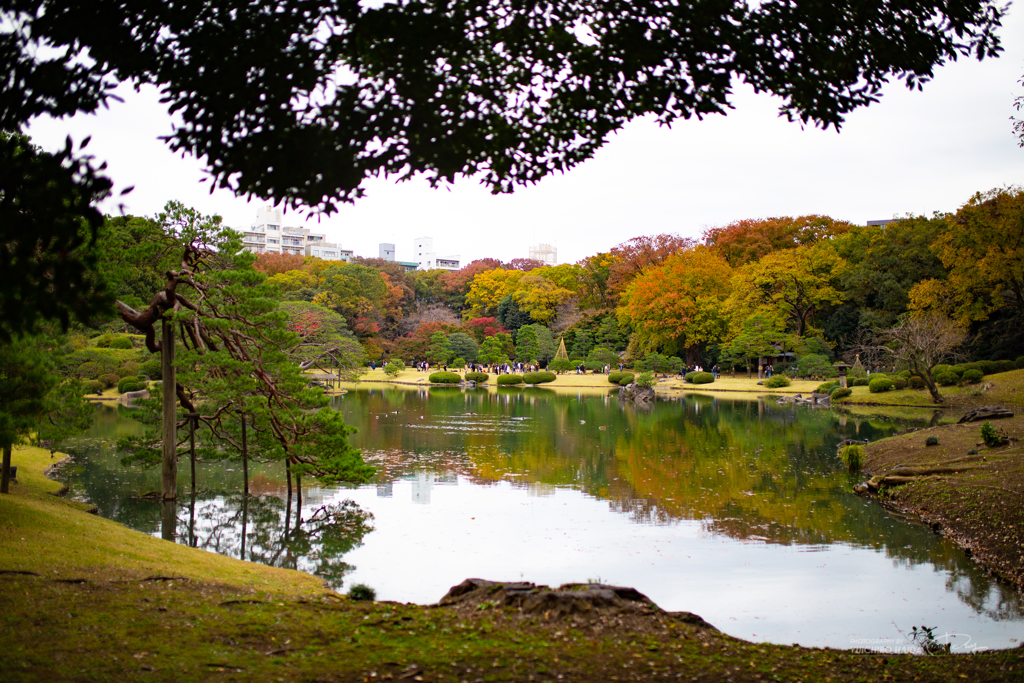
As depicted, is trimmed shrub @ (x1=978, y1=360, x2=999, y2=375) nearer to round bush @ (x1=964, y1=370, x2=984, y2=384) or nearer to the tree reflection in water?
round bush @ (x1=964, y1=370, x2=984, y2=384)

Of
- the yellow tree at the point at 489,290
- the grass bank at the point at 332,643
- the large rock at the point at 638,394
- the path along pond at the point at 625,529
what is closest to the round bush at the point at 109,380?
the path along pond at the point at 625,529

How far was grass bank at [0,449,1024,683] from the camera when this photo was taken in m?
3.96

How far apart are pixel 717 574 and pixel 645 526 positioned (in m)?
2.29

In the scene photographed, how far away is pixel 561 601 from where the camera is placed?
18.2ft

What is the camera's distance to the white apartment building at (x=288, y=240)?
80.8 m

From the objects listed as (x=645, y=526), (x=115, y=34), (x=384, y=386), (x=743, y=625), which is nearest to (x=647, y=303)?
(x=384, y=386)

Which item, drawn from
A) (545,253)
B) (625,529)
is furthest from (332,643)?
(545,253)

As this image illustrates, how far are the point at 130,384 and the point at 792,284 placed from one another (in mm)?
35819

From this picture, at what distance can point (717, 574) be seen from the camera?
8.23m

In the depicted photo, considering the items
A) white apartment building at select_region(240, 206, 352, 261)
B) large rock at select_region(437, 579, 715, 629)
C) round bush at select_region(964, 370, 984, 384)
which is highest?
white apartment building at select_region(240, 206, 352, 261)

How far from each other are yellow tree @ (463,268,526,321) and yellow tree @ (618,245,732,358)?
16.2 meters

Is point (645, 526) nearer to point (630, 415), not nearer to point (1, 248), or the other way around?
point (1, 248)

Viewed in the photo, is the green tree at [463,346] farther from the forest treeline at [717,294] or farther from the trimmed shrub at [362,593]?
the trimmed shrub at [362,593]

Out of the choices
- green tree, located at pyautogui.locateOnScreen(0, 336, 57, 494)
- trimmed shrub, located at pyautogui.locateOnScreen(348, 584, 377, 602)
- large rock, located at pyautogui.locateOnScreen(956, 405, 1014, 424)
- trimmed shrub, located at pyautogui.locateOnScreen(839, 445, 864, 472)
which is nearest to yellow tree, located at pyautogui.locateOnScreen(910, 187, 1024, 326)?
large rock, located at pyautogui.locateOnScreen(956, 405, 1014, 424)
